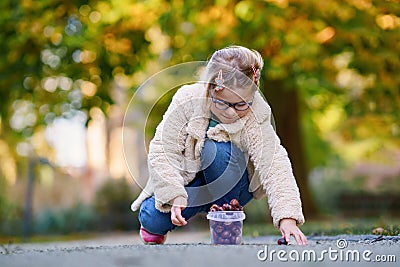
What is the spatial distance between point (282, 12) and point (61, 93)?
126 inches

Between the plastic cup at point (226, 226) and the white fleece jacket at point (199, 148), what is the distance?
6.1 inches

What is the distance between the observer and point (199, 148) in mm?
3283

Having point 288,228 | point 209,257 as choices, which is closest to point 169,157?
point 288,228

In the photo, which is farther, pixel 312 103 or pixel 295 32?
pixel 312 103

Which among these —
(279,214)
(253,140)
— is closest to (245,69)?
(253,140)

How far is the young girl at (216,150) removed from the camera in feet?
10.3

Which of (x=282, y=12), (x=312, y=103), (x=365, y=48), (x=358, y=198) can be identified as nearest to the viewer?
(x=282, y=12)

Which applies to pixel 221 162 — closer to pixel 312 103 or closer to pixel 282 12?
pixel 282 12

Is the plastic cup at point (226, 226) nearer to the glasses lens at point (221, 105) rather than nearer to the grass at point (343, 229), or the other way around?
the glasses lens at point (221, 105)

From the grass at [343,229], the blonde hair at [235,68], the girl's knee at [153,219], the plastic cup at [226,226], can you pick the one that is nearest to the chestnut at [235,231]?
the plastic cup at [226,226]

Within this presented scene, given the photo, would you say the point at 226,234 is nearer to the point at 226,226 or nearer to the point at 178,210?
the point at 226,226

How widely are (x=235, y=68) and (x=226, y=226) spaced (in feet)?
2.27

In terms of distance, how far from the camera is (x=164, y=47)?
10188 millimetres

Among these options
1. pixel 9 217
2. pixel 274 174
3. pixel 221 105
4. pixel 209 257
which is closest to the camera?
pixel 209 257
